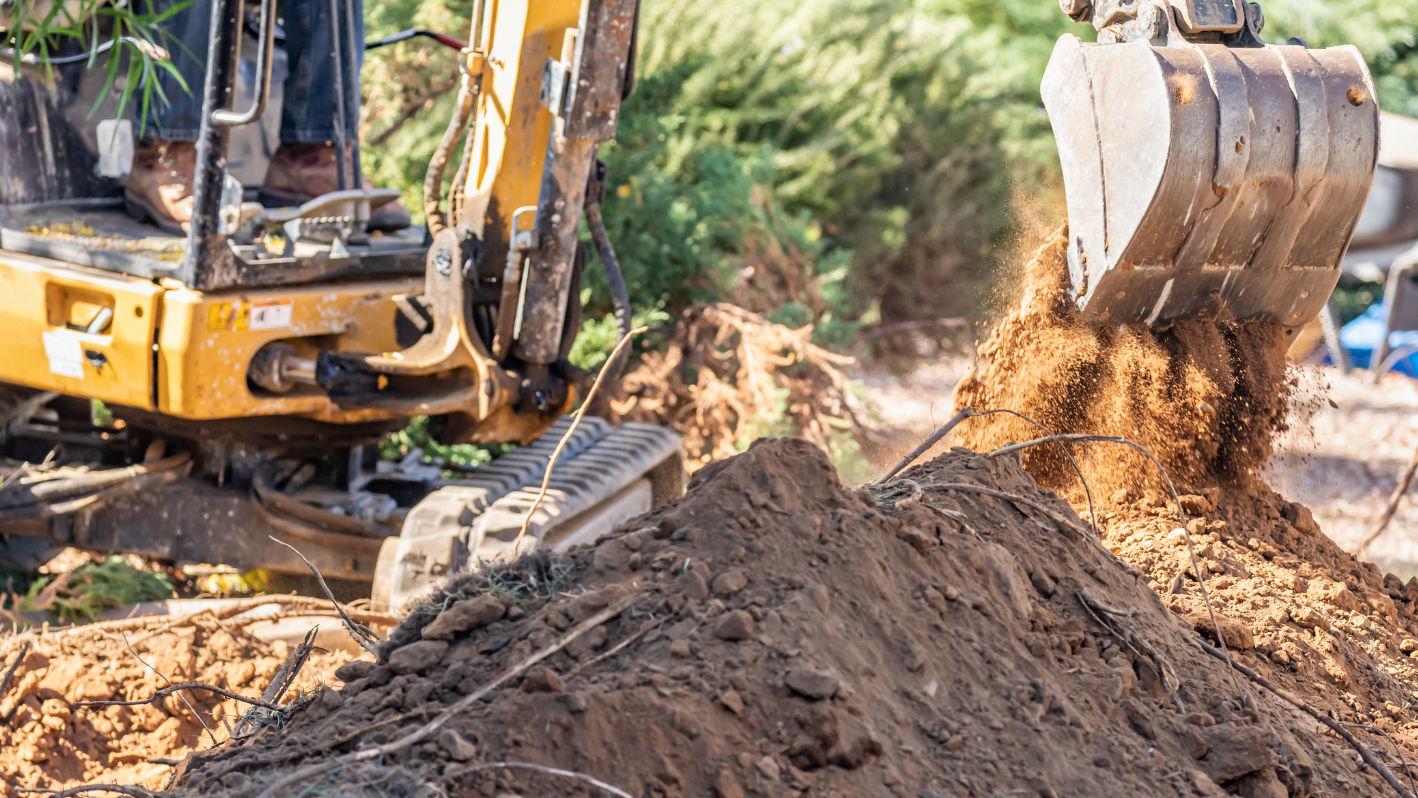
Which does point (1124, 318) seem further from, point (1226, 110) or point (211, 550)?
point (211, 550)

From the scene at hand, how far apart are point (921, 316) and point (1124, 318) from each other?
8378 millimetres

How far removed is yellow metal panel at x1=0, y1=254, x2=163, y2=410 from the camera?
4.34 m

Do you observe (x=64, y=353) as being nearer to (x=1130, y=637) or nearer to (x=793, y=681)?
Result: (x=793, y=681)

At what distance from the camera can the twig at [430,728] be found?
5.52 ft

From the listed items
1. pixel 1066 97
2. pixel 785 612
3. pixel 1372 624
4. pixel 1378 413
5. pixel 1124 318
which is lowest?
pixel 1378 413

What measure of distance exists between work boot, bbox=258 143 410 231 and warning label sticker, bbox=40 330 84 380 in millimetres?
1028

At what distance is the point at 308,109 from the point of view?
516 centimetres

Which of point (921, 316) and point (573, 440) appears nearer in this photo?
point (573, 440)

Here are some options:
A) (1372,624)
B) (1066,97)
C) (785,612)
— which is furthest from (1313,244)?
(785,612)

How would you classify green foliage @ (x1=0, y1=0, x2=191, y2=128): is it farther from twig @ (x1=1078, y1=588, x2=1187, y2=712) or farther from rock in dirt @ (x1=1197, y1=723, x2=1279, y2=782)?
rock in dirt @ (x1=1197, y1=723, x2=1279, y2=782)

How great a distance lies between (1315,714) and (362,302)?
3.58 m

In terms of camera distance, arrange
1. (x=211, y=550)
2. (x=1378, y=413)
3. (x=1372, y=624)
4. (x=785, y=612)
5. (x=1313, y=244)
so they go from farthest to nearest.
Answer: (x=1378, y=413) → (x=211, y=550) → (x=1313, y=244) → (x=1372, y=624) → (x=785, y=612)


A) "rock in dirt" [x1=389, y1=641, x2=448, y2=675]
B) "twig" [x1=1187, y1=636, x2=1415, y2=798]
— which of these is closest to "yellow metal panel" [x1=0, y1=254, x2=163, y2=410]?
"rock in dirt" [x1=389, y1=641, x2=448, y2=675]

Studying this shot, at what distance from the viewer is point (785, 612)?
6.35ft
